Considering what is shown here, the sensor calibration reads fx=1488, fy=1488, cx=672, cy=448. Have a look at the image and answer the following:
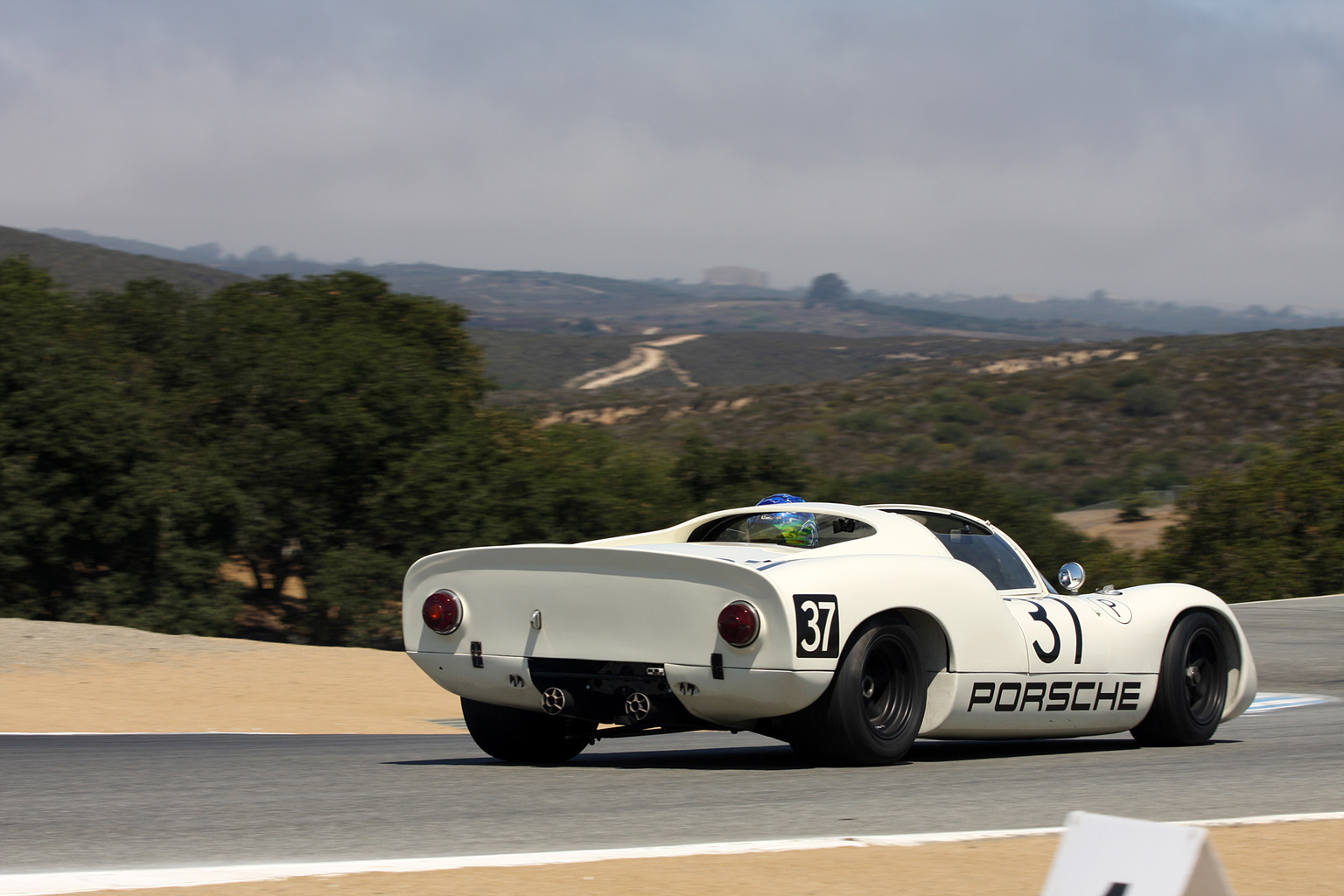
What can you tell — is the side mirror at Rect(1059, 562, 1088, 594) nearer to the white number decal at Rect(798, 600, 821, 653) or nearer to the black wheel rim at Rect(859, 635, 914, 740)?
the black wheel rim at Rect(859, 635, 914, 740)

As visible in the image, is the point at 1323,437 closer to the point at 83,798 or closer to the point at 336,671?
the point at 336,671

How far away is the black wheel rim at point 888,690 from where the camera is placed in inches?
253

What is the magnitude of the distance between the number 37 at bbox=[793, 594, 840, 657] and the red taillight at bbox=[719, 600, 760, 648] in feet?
0.57

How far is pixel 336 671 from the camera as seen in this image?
1497 centimetres

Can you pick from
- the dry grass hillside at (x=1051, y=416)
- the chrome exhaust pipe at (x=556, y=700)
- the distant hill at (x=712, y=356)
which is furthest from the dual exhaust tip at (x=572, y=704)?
the distant hill at (x=712, y=356)

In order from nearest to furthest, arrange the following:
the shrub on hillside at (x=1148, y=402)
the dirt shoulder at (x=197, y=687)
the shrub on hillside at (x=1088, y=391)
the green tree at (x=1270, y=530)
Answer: the dirt shoulder at (x=197, y=687) → the green tree at (x=1270, y=530) → the shrub on hillside at (x=1148, y=402) → the shrub on hillside at (x=1088, y=391)

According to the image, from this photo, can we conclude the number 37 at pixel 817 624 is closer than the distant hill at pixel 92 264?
Yes

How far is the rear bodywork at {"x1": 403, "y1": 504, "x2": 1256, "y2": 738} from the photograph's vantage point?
6047 millimetres

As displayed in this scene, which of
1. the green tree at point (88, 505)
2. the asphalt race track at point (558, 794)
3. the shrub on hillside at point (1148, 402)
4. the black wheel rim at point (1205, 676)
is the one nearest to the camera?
the asphalt race track at point (558, 794)

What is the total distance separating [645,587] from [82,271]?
381ft

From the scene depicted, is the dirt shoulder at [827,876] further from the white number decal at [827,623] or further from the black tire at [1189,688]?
the black tire at [1189,688]

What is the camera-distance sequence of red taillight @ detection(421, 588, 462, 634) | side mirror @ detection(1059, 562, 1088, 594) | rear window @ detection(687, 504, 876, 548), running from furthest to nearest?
side mirror @ detection(1059, 562, 1088, 594) < rear window @ detection(687, 504, 876, 548) < red taillight @ detection(421, 588, 462, 634)

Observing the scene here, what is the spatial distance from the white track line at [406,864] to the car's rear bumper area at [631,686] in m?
1.22

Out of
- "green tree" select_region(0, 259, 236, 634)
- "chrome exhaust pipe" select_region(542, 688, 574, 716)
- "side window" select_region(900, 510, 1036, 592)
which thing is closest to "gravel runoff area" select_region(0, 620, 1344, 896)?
"chrome exhaust pipe" select_region(542, 688, 574, 716)
